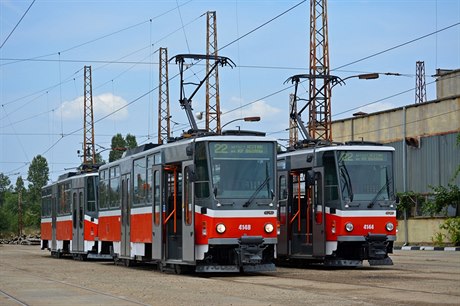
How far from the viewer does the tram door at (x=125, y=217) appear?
99.5 feet

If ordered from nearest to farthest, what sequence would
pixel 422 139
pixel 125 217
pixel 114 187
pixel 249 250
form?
1. pixel 249 250
2. pixel 125 217
3. pixel 114 187
4. pixel 422 139

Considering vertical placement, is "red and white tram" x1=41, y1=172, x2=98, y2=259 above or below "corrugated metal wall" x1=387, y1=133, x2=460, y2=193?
below

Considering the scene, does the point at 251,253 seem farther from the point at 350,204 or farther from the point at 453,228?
the point at 453,228

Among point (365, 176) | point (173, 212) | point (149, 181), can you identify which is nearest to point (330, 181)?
point (365, 176)

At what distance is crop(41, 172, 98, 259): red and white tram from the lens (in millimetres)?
38781

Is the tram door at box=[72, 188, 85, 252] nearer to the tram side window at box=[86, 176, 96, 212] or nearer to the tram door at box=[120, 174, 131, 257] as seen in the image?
the tram side window at box=[86, 176, 96, 212]

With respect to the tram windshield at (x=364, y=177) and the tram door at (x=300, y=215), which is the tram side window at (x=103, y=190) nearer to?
the tram door at (x=300, y=215)

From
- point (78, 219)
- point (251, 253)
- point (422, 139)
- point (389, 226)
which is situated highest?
point (422, 139)

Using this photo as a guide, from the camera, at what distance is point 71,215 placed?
137 feet

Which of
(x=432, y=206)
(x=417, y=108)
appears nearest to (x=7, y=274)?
(x=432, y=206)

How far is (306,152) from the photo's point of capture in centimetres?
2766

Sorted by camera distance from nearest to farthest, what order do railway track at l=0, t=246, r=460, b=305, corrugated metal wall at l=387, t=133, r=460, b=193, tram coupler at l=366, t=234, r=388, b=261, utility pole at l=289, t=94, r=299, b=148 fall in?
1. railway track at l=0, t=246, r=460, b=305
2. tram coupler at l=366, t=234, r=388, b=261
3. utility pole at l=289, t=94, r=299, b=148
4. corrugated metal wall at l=387, t=133, r=460, b=193

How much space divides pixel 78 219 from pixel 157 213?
14.7 meters

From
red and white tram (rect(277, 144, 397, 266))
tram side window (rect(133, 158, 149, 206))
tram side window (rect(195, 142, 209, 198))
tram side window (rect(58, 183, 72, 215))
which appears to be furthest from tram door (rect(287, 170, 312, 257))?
tram side window (rect(58, 183, 72, 215))
